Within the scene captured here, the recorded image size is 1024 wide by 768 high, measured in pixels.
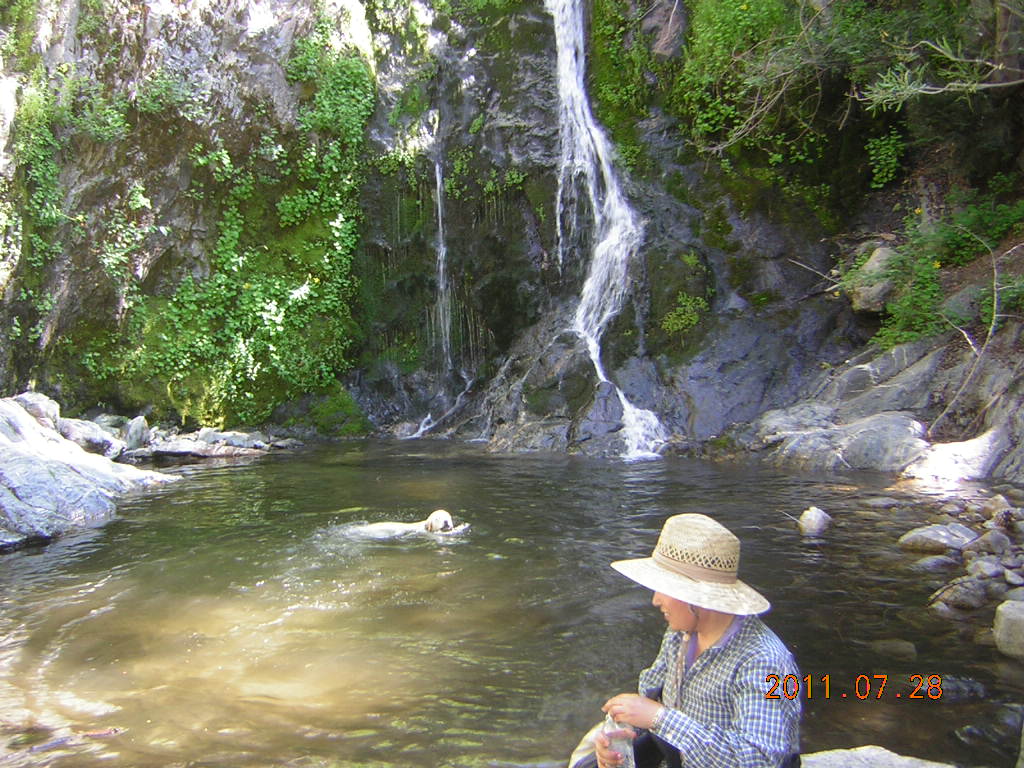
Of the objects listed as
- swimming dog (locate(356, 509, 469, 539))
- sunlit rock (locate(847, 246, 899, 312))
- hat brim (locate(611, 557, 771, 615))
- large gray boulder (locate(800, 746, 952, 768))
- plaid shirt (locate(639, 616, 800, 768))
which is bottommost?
swimming dog (locate(356, 509, 469, 539))

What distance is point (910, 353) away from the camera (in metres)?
10.4

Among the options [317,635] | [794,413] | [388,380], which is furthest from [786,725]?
[388,380]

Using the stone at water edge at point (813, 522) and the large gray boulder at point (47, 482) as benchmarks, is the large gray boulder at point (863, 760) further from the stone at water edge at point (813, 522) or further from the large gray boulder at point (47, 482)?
the large gray boulder at point (47, 482)

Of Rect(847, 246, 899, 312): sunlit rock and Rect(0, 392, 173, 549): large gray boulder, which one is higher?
Rect(847, 246, 899, 312): sunlit rock

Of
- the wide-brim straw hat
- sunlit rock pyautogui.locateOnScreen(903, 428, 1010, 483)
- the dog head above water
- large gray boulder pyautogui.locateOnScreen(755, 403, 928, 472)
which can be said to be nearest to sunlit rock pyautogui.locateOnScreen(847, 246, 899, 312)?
large gray boulder pyautogui.locateOnScreen(755, 403, 928, 472)

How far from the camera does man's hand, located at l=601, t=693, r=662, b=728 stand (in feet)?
6.93

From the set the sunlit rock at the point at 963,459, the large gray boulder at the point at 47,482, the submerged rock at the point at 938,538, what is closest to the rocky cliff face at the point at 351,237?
the sunlit rock at the point at 963,459

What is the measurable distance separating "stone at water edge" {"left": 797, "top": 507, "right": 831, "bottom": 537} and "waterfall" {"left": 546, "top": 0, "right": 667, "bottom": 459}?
250 inches

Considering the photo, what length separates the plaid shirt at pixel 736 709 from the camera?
2053 mm

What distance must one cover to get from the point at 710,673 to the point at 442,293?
14.0 metres

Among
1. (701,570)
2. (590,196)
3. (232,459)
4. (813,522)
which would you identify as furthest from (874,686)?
(590,196)

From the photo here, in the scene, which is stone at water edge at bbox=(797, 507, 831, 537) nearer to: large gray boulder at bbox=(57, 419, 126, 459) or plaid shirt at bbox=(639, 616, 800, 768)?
plaid shirt at bbox=(639, 616, 800, 768)

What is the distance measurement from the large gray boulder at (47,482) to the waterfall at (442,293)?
669 centimetres

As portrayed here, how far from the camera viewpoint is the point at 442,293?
15844 mm
